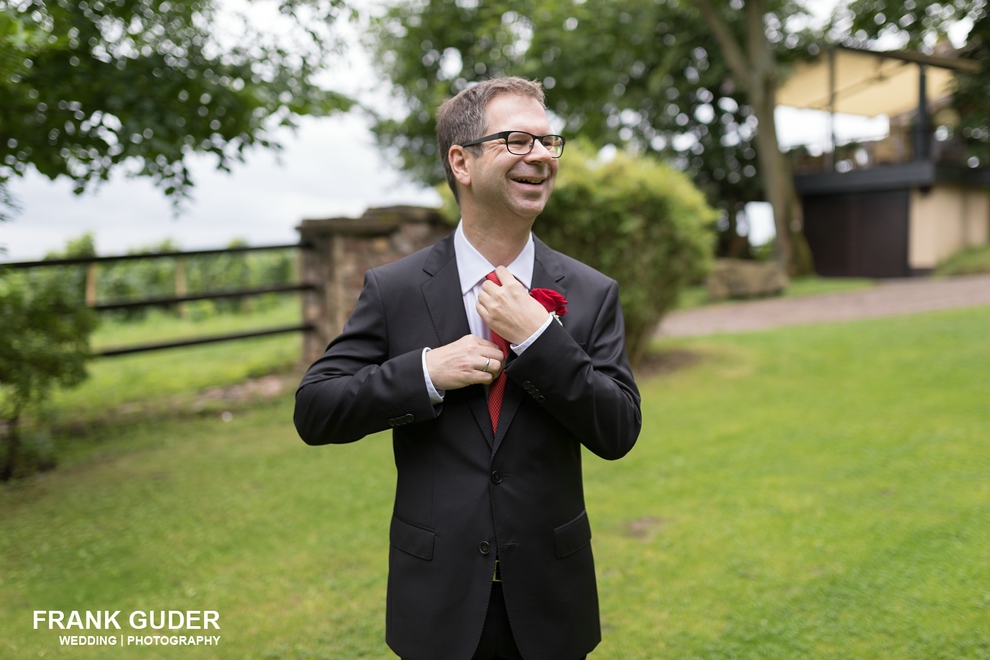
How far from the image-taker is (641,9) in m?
19.0

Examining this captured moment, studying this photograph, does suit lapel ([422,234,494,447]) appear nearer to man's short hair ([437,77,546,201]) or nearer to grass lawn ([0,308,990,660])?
man's short hair ([437,77,546,201])

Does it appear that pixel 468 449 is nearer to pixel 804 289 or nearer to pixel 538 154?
pixel 538 154

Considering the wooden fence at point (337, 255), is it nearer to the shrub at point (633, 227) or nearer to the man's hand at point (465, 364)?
the shrub at point (633, 227)

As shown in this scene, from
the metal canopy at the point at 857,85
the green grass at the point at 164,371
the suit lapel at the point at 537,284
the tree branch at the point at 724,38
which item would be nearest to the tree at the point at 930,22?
the suit lapel at the point at 537,284

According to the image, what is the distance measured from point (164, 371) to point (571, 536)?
977 centimetres

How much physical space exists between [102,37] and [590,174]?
4.72 meters

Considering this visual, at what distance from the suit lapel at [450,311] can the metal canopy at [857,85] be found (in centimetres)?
2204

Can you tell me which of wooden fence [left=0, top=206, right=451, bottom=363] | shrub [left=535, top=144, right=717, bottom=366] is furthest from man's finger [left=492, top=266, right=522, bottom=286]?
wooden fence [left=0, top=206, right=451, bottom=363]

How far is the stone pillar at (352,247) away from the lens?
29.7 feet

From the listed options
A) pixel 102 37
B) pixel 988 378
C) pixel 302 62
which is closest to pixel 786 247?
pixel 988 378

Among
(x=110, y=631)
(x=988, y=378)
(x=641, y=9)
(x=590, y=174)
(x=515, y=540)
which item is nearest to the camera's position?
(x=515, y=540)

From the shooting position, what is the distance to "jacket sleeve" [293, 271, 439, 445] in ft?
5.96

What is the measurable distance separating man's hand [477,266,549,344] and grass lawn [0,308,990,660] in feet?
7.52

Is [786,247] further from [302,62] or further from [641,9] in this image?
[302,62]
